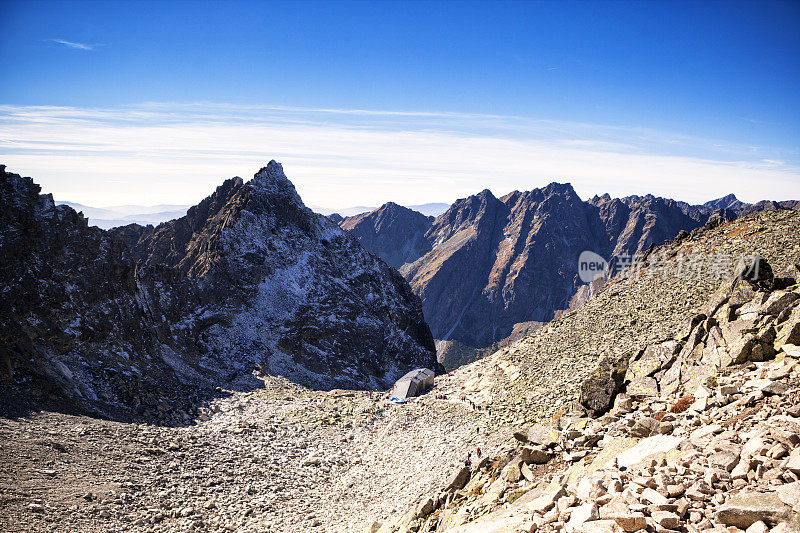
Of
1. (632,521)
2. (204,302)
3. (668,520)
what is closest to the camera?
(668,520)

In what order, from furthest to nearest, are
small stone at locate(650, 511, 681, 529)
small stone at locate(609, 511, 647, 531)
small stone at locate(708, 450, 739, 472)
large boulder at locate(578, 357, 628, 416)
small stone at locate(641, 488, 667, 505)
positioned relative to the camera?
large boulder at locate(578, 357, 628, 416)
small stone at locate(708, 450, 739, 472)
small stone at locate(641, 488, 667, 505)
small stone at locate(609, 511, 647, 531)
small stone at locate(650, 511, 681, 529)

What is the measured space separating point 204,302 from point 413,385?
3967 centimetres

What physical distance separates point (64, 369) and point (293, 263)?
154ft

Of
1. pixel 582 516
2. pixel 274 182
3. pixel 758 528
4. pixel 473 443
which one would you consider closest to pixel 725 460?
pixel 758 528

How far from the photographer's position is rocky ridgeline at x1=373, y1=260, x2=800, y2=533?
928 cm

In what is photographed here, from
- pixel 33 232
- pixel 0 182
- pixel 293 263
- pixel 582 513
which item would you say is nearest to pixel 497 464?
pixel 582 513

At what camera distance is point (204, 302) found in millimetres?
69812

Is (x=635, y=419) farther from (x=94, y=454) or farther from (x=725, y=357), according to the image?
(x=94, y=454)

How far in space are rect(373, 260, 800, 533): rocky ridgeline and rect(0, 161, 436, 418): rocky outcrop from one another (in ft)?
121

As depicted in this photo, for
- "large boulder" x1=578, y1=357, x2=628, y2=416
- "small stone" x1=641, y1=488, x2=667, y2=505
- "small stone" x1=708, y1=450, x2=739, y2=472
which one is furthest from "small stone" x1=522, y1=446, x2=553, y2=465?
"small stone" x1=641, y1=488, x2=667, y2=505

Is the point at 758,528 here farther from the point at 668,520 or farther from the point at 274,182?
the point at 274,182

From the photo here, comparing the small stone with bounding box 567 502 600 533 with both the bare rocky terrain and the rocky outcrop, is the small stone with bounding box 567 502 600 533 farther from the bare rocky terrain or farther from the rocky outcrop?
the rocky outcrop

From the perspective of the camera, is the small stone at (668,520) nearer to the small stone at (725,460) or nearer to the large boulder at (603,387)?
the small stone at (725,460)

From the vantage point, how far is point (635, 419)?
16.2m
